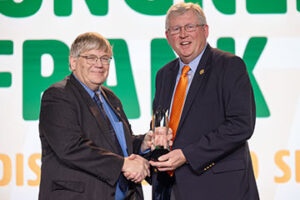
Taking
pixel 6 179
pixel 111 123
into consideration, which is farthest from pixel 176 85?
pixel 6 179

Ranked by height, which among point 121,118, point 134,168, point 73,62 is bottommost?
point 134,168

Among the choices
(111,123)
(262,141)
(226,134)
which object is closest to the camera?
(226,134)

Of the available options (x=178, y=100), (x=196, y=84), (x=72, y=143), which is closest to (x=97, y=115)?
(x=72, y=143)

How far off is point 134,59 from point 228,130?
189 centimetres

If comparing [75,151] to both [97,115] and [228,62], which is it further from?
[228,62]

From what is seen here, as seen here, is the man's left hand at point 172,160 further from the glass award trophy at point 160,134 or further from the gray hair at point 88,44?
the gray hair at point 88,44

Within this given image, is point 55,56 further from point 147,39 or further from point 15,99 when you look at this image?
point 147,39

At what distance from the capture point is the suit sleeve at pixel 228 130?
1.94 meters

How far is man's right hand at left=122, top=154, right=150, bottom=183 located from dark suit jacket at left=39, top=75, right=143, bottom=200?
43 millimetres

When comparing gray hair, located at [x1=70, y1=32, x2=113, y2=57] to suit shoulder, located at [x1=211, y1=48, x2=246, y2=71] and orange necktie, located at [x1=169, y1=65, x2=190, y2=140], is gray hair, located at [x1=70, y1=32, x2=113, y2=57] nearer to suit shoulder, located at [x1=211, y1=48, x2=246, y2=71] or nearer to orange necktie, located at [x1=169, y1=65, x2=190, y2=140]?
orange necktie, located at [x1=169, y1=65, x2=190, y2=140]

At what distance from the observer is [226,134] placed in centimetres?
194

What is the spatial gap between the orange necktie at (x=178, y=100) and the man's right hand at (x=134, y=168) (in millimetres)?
241

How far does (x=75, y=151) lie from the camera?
1960 mm

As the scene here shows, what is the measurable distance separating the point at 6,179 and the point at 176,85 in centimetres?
222
